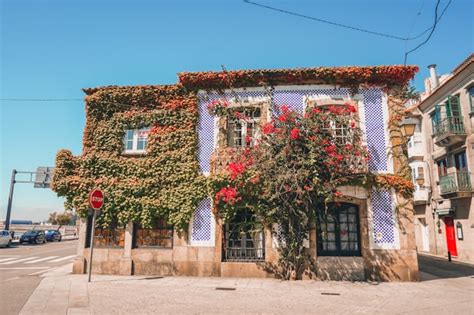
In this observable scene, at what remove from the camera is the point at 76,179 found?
1155 cm

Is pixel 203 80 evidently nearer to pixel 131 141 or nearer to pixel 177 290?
pixel 131 141

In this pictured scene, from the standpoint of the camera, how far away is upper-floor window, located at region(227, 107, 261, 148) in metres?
11.5

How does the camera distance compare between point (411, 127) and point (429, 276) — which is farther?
point (429, 276)

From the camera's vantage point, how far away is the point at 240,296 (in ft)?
26.0

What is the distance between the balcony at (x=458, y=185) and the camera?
17.2m

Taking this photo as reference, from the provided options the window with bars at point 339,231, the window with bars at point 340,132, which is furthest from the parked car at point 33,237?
the window with bars at point 340,132

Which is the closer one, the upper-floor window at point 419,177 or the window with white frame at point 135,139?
the window with white frame at point 135,139

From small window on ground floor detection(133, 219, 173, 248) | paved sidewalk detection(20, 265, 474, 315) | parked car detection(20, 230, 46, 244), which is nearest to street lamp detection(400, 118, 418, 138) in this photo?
paved sidewalk detection(20, 265, 474, 315)

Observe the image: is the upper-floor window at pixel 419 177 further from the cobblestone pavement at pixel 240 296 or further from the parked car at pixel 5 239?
the parked car at pixel 5 239

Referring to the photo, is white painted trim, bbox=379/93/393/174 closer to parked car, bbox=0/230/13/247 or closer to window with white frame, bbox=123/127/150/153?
window with white frame, bbox=123/127/150/153

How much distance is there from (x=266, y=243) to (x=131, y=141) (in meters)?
6.35

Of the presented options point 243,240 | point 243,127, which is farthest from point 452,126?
point 243,240

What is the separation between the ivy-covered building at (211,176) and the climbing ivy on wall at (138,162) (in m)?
0.04

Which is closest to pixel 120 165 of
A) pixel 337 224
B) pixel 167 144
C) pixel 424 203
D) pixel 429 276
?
pixel 167 144
